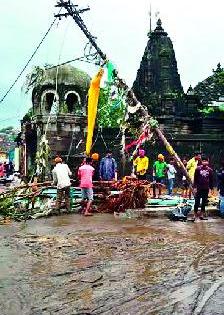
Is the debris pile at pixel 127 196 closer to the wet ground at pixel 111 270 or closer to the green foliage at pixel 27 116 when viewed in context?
the wet ground at pixel 111 270

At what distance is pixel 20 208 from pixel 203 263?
7612 millimetres

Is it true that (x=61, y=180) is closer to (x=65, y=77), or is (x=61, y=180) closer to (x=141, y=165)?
(x=141, y=165)

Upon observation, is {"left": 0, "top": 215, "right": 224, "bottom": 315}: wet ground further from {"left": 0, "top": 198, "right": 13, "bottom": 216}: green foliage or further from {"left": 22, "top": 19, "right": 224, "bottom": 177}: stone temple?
{"left": 22, "top": 19, "right": 224, "bottom": 177}: stone temple

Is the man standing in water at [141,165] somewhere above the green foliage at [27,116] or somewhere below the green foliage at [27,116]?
below

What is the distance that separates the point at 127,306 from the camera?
18.0ft

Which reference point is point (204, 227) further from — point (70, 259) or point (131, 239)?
point (70, 259)

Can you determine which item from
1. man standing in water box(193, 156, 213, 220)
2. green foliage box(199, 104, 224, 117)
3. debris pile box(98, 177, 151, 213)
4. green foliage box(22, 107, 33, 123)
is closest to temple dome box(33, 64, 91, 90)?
green foliage box(22, 107, 33, 123)

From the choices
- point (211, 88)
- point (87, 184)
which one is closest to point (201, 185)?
point (87, 184)

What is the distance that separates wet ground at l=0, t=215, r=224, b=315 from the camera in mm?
5531

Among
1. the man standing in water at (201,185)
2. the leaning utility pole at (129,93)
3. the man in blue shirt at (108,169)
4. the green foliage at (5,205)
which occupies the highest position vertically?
the leaning utility pole at (129,93)

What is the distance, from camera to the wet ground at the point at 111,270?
5.53 m

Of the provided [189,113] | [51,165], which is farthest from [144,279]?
[189,113]

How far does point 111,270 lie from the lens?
7.24m

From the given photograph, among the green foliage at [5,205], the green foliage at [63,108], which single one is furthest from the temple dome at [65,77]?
the green foliage at [5,205]
